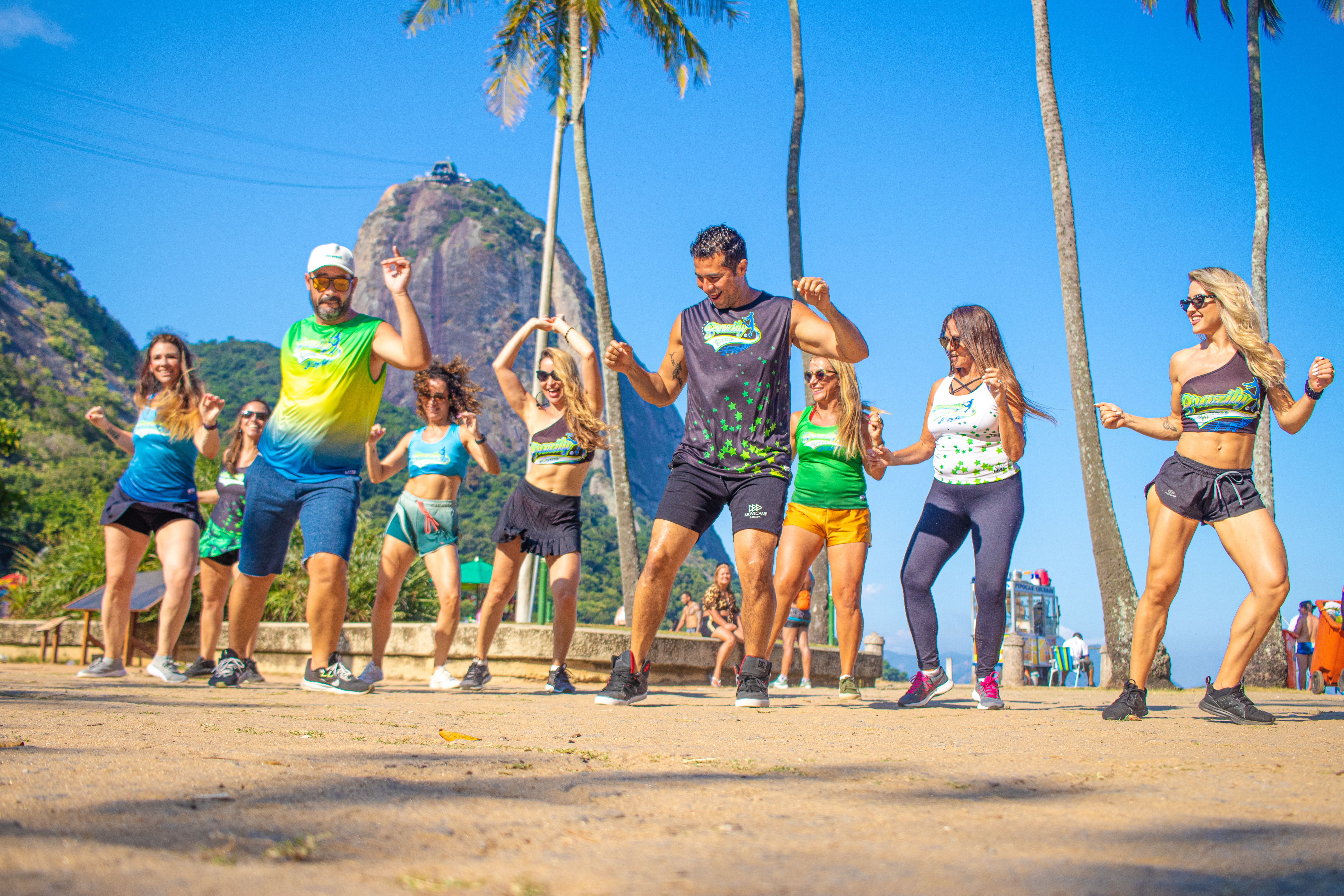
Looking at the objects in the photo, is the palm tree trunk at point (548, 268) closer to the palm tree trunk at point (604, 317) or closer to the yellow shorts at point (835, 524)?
the palm tree trunk at point (604, 317)

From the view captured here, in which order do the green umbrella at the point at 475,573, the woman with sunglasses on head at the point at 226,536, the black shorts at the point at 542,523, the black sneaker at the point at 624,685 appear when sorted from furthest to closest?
the green umbrella at the point at 475,573 → the woman with sunglasses on head at the point at 226,536 → the black shorts at the point at 542,523 → the black sneaker at the point at 624,685

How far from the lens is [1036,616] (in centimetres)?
3084

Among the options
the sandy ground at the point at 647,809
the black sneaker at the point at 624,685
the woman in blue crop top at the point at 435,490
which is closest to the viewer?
the sandy ground at the point at 647,809

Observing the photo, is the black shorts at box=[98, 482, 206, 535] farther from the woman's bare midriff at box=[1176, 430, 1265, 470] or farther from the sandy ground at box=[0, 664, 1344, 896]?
the woman's bare midriff at box=[1176, 430, 1265, 470]

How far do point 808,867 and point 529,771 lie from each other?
1109mm

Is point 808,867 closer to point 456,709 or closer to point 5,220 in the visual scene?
point 456,709

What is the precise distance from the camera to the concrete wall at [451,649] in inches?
329

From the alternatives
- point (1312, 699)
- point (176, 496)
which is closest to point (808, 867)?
point (176, 496)

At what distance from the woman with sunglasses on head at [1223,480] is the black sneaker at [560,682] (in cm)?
357

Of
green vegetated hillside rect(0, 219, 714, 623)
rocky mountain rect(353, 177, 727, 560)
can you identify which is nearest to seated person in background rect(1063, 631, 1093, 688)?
green vegetated hillside rect(0, 219, 714, 623)

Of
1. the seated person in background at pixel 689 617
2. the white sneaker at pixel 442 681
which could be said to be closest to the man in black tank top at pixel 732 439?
the white sneaker at pixel 442 681

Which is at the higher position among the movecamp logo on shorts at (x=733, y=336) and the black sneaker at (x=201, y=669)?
the movecamp logo on shorts at (x=733, y=336)

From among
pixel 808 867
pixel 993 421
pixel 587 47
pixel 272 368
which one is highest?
pixel 272 368

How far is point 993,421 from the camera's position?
5.49 meters
